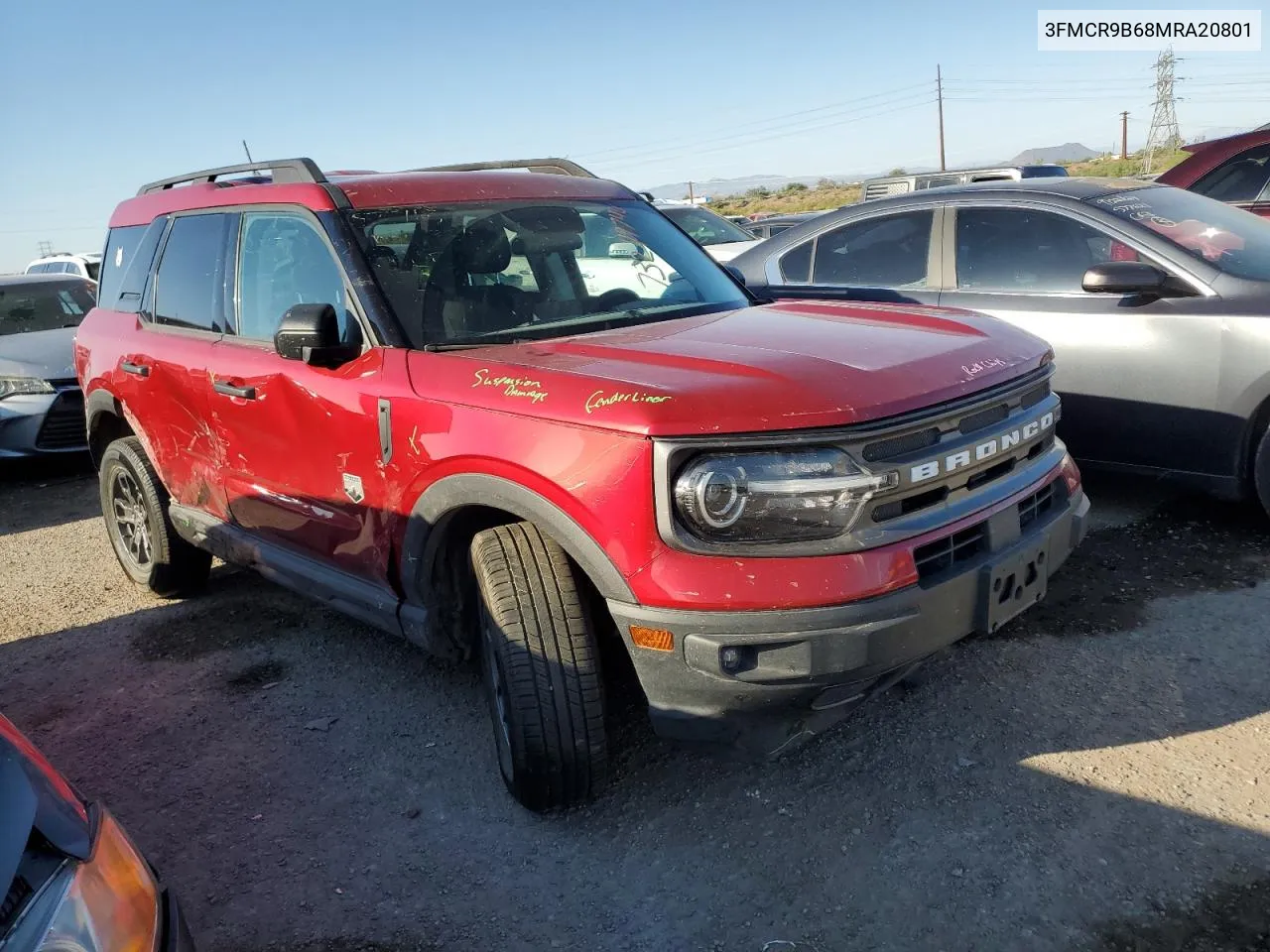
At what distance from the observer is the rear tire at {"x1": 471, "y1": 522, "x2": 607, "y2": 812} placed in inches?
112

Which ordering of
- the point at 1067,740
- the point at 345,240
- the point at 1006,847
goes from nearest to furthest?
1. the point at 1006,847
2. the point at 1067,740
3. the point at 345,240

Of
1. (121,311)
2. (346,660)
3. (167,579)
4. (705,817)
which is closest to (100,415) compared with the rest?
(121,311)

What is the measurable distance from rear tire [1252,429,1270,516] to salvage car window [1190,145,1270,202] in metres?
3.85

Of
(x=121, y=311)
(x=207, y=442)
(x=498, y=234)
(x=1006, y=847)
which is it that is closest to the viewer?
(x=1006, y=847)

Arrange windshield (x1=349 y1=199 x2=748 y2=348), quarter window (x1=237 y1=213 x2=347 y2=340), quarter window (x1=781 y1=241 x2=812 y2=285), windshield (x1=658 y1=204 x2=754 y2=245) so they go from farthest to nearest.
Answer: windshield (x1=658 y1=204 x2=754 y2=245) < quarter window (x1=781 y1=241 x2=812 y2=285) < quarter window (x1=237 y1=213 x2=347 y2=340) < windshield (x1=349 y1=199 x2=748 y2=348)

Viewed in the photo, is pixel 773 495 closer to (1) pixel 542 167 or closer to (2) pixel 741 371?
(2) pixel 741 371

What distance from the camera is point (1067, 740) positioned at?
3234mm

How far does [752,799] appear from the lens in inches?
122

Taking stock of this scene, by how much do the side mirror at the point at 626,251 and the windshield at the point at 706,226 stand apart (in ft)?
26.6

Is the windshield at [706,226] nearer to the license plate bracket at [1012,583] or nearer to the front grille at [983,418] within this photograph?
the front grille at [983,418]

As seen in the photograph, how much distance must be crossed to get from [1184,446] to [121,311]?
5087mm

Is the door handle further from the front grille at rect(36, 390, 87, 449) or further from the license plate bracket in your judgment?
the front grille at rect(36, 390, 87, 449)

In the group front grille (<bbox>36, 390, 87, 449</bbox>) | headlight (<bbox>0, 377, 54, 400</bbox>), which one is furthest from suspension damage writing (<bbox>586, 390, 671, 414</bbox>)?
headlight (<bbox>0, 377, 54, 400</bbox>)

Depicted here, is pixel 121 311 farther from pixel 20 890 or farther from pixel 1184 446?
pixel 1184 446
